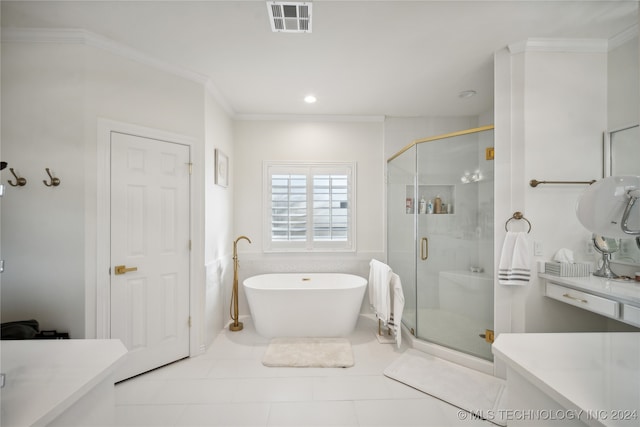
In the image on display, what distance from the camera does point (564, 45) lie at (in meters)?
2.07

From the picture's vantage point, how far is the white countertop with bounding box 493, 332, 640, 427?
0.62 m

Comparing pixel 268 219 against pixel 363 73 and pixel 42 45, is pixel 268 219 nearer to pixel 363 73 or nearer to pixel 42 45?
pixel 363 73

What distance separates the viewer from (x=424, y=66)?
95.3 inches

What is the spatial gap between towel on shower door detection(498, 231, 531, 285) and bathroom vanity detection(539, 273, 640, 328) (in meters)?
0.14

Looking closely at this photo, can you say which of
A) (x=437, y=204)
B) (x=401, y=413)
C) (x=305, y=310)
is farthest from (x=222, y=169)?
(x=401, y=413)

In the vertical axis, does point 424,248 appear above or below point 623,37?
below

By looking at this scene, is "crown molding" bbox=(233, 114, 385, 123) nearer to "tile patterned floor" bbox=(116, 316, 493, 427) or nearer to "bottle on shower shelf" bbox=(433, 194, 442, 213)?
"bottle on shower shelf" bbox=(433, 194, 442, 213)

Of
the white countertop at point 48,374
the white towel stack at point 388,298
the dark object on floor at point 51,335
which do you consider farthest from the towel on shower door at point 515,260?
the dark object on floor at point 51,335

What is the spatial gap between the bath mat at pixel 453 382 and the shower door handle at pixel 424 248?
925 mm

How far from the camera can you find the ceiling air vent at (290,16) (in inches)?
63.9

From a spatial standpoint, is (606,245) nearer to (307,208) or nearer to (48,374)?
(307,208)

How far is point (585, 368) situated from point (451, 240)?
6.56ft

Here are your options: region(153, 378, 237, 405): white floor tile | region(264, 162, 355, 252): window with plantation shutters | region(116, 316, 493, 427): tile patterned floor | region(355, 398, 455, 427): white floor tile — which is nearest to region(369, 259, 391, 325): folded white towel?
region(116, 316, 493, 427): tile patterned floor

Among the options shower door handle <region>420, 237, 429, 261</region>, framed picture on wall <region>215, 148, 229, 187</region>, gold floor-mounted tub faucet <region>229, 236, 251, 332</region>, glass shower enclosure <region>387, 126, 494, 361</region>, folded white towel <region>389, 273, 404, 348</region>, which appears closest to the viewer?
glass shower enclosure <region>387, 126, 494, 361</region>
